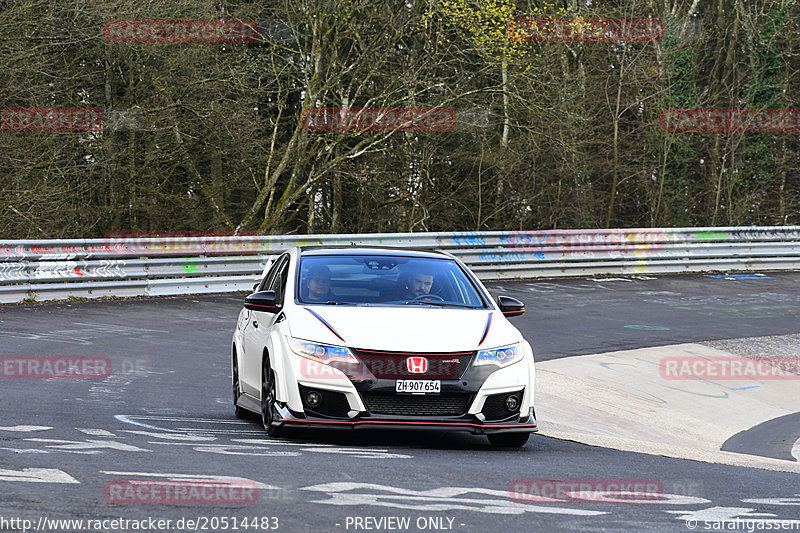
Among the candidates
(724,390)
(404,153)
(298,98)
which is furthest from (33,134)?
(724,390)

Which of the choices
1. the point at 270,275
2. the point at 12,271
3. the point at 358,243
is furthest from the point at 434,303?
the point at 12,271

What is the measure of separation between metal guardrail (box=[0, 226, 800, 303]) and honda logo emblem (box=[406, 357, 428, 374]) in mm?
12868

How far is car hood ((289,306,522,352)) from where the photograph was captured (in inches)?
336

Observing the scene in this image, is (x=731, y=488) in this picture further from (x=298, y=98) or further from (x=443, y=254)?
(x=298, y=98)

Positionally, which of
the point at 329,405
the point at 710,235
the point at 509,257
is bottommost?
the point at 710,235

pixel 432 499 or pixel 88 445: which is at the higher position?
pixel 432 499

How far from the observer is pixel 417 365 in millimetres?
8438

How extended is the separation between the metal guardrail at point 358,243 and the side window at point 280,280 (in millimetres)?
10498

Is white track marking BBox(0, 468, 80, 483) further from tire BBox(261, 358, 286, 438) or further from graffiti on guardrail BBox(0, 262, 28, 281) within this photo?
graffiti on guardrail BBox(0, 262, 28, 281)

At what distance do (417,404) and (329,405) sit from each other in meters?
0.60

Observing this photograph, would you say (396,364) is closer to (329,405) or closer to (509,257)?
(329,405)

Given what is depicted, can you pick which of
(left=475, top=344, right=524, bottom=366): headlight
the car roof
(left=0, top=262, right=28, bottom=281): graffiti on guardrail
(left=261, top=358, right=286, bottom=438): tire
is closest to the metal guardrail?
(left=0, top=262, right=28, bottom=281): graffiti on guardrail

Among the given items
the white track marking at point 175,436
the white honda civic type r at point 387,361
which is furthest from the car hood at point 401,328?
the white track marking at point 175,436

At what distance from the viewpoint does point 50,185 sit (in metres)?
25.2
